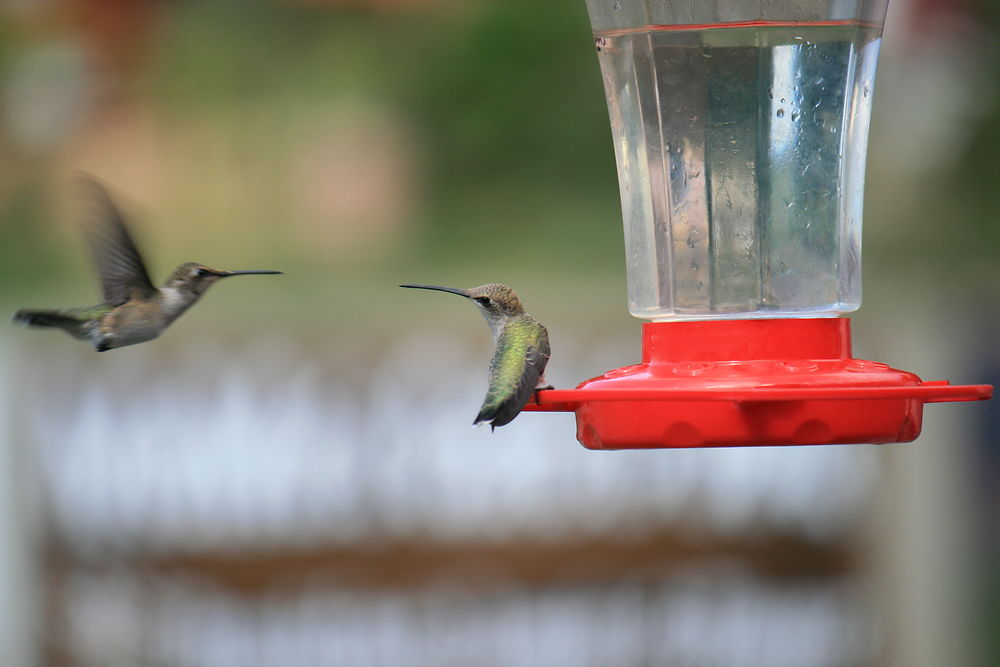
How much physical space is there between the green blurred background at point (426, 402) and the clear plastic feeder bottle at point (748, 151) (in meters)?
3.27

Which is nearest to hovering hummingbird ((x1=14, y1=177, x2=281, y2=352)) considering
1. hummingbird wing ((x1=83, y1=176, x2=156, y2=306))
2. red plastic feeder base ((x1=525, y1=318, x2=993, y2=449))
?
hummingbird wing ((x1=83, y1=176, x2=156, y2=306))

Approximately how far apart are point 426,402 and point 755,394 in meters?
4.21

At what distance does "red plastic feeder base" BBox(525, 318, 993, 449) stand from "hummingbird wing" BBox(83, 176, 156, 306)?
4.32ft

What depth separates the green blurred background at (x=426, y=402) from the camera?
6.54m

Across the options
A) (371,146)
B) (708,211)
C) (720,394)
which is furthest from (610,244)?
(720,394)

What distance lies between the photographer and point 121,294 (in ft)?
11.9

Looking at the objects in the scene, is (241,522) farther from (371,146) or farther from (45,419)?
(371,146)

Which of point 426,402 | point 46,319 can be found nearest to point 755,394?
point 46,319

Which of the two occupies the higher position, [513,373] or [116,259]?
[116,259]

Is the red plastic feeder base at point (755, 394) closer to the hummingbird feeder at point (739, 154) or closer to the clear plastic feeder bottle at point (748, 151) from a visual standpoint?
the hummingbird feeder at point (739, 154)

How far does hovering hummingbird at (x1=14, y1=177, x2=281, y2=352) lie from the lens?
3508 mm

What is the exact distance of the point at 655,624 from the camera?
21.6ft

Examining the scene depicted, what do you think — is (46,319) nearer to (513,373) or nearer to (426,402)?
(513,373)

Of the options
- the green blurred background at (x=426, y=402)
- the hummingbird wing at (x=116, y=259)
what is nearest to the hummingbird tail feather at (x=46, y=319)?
the hummingbird wing at (x=116, y=259)
